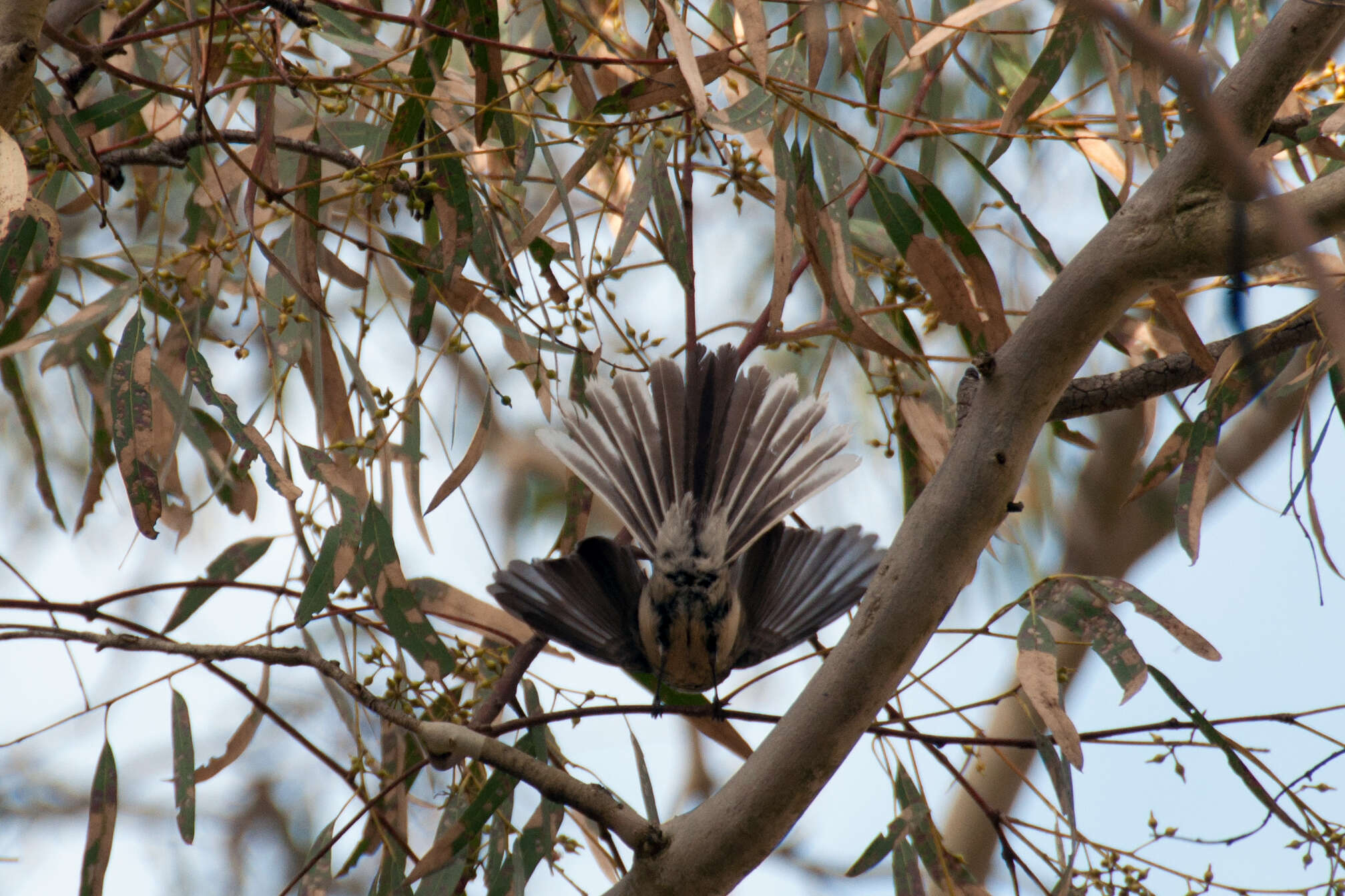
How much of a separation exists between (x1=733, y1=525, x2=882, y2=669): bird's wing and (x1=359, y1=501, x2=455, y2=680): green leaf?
0.44 metres

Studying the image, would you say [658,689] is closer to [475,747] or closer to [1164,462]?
[475,747]

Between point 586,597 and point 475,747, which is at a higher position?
point 586,597

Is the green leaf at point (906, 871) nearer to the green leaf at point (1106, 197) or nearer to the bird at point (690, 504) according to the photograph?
the bird at point (690, 504)

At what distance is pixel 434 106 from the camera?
134 centimetres

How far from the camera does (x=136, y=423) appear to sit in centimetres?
115

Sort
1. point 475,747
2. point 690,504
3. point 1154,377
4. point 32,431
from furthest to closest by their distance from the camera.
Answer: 1. point 32,431
2. point 690,504
3. point 1154,377
4. point 475,747

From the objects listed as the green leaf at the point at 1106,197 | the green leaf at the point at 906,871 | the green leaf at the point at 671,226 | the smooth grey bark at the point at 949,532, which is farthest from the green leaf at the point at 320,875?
the green leaf at the point at 1106,197

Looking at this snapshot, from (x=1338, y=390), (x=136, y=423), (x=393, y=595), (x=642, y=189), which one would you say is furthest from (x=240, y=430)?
(x=1338, y=390)

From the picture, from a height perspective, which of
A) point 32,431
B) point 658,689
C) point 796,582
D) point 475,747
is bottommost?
point 475,747

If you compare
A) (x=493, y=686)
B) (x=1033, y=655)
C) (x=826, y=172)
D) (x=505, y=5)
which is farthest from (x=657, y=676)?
(x=505, y=5)

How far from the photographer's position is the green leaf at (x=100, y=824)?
1.27m

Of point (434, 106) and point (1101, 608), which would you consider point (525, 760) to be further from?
point (434, 106)

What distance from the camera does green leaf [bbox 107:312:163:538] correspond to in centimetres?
107

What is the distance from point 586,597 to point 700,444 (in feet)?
0.77
